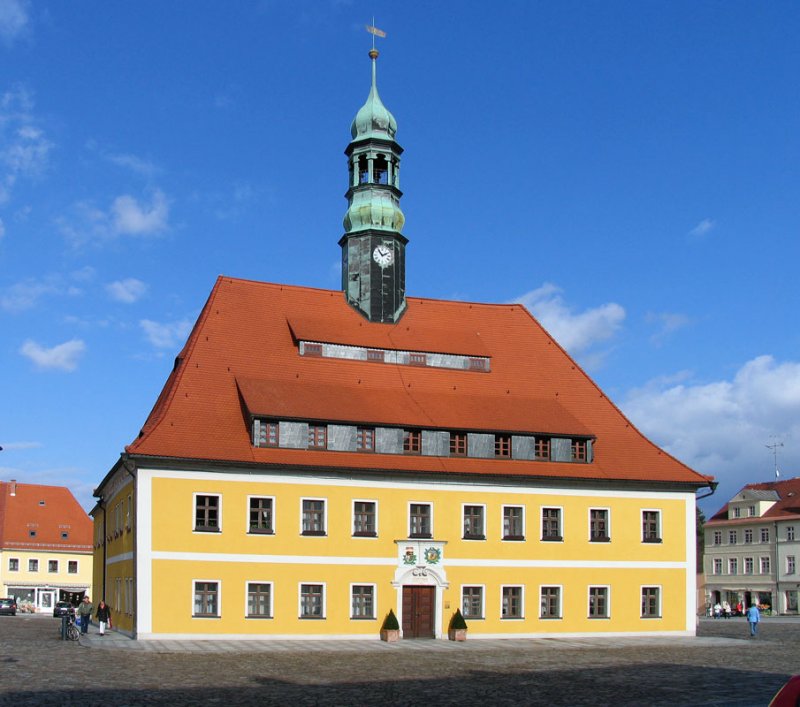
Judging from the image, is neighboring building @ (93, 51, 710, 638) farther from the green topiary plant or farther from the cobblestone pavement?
the cobblestone pavement

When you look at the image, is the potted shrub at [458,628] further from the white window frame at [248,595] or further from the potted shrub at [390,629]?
the white window frame at [248,595]

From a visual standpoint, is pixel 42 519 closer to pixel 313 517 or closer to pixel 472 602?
pixel 313 517

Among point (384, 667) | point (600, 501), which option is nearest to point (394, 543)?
point (600, 501)

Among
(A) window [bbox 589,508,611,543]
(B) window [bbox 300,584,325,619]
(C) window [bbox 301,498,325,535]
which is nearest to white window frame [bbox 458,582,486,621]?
(A) window [bbox 589,508,611,543]

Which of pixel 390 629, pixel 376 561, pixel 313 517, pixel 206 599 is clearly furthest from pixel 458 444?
pixel 206 599

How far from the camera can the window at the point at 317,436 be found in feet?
119

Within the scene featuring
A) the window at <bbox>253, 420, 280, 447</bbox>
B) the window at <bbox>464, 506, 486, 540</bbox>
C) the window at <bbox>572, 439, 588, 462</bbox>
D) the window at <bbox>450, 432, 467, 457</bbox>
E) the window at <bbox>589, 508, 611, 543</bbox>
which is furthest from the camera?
the window at <bbox>572, 439, 588, 462</bbox>

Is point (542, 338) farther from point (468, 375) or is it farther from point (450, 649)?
point (450, 649)

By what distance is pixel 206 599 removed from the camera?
34.1 metres

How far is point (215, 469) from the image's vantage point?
34562 mm

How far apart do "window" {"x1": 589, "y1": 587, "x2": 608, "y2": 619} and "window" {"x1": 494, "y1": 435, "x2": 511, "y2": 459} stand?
5.80 meters

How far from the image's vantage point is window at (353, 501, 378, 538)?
36.3m

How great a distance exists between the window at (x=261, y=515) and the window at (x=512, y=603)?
8.78 m

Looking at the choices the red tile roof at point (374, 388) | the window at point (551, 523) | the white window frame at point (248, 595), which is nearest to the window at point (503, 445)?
the red tile roof at point (374, 388)
